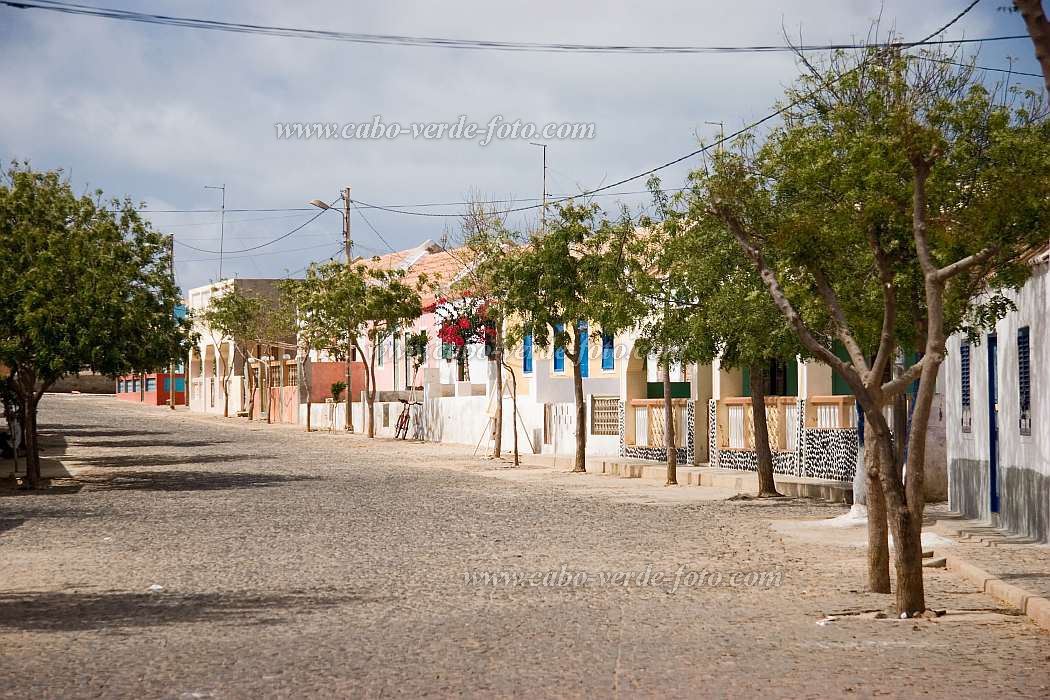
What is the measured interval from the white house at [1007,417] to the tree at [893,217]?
0.53 meters

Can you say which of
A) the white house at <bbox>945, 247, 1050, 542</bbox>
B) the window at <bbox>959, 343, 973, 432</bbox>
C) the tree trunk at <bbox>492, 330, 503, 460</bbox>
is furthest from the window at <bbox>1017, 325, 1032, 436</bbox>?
the tree trunk at <bbox>492, 330, 503, 460</bbox>

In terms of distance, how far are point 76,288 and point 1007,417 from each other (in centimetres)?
1696

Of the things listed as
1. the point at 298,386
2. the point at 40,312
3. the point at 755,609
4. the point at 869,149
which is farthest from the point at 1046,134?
the point at 298,386

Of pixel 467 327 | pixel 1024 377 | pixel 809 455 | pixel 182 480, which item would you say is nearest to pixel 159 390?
pixel 467 327

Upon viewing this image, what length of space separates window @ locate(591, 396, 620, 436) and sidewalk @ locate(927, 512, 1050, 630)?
16.5 meters

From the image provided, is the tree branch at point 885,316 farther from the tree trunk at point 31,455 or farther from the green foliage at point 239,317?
the green foliage at point 239,317

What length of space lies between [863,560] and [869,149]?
4496 millimetres

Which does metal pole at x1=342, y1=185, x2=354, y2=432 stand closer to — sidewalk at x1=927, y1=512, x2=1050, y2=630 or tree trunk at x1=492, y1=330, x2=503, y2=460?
tree trunk at x1=492, y1=330, x2=503, y2=460

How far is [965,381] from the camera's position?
18.6 m

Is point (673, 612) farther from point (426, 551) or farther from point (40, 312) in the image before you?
point (40, 312)

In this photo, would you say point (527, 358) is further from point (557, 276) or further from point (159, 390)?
point (159, 390)

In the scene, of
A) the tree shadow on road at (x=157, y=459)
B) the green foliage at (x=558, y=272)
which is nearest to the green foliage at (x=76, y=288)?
the tree shadow on road at (x=157, y=459)

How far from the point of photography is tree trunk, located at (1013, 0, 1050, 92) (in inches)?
240

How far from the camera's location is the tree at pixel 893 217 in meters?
10.1
